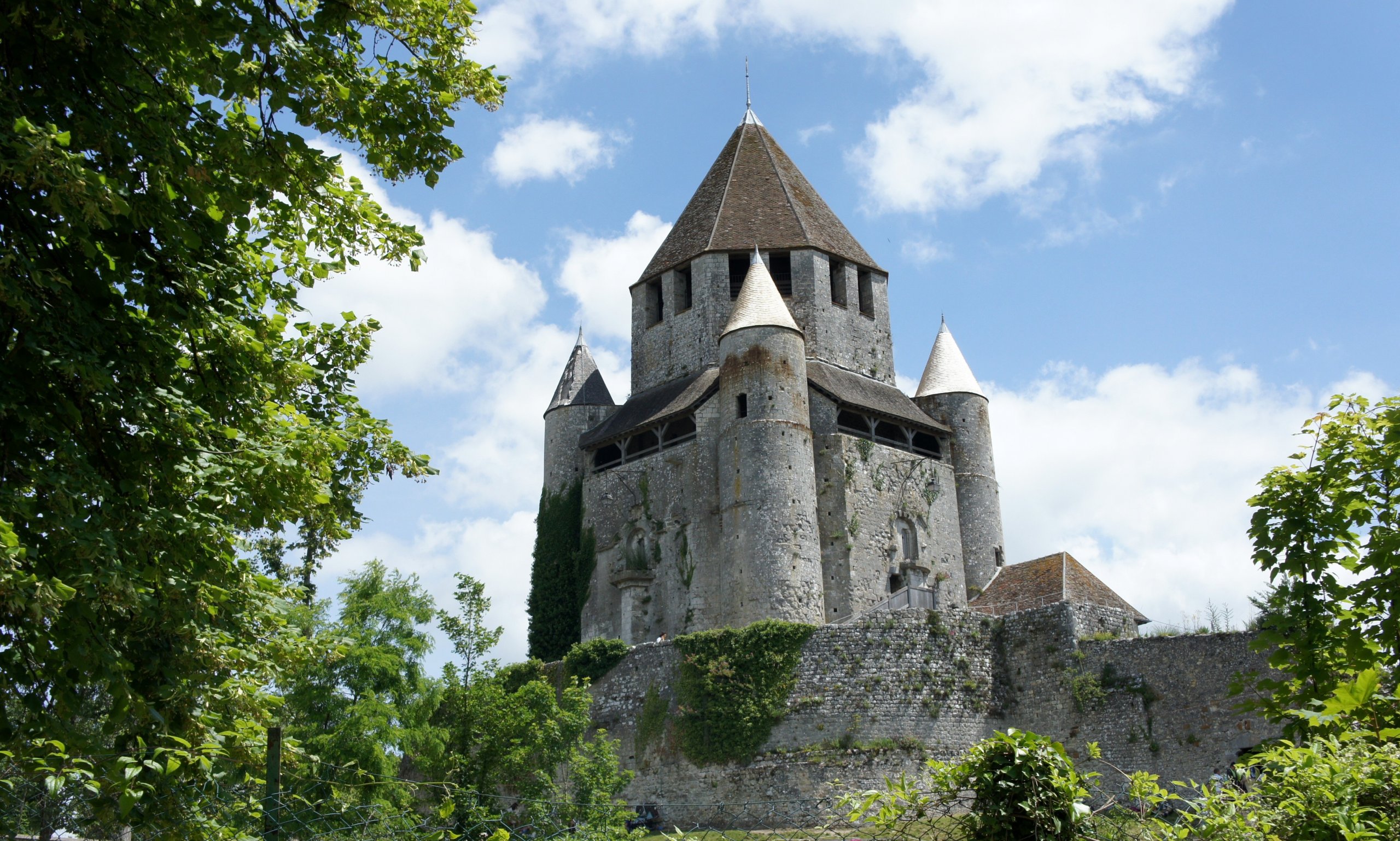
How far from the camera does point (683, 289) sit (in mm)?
39250

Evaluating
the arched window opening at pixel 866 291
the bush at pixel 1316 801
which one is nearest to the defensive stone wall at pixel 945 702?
the arched window opening at pixel 866 291

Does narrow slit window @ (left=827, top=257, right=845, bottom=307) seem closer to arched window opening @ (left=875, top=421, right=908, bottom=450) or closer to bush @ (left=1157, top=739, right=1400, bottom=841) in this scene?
arched window opening @ (left=875, top=421, right=908, bottom=450)

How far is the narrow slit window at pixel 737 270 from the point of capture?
1521 inches

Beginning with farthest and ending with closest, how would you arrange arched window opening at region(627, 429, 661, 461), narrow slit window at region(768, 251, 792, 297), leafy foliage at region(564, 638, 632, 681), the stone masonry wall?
narrow slit window at region(768, 251, 792, 297)
arched window opening at region(627, 429, 661, 461)
the stone masonry wall
leafy foliage at region(564, 638, 632, 681)

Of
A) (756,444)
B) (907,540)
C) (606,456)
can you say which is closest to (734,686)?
(756,444)

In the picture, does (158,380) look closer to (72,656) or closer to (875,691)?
(72,656)

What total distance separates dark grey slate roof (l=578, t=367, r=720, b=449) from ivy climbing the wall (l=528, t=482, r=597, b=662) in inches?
67.8

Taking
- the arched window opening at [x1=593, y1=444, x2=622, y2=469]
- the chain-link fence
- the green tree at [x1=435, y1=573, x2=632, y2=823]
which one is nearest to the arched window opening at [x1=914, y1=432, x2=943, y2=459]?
the arched window opening at [x1=593, y1=444, x2=622, y2=469]

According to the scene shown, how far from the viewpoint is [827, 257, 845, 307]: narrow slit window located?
3884 centimetres

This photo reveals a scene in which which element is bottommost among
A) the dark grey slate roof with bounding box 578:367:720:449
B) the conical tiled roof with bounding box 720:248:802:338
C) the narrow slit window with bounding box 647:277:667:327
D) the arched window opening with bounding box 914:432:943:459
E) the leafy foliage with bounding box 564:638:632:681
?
the leafy foliage with bounding box 564:638:632:681

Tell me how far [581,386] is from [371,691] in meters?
15.8

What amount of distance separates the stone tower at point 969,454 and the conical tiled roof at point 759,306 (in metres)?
5.48

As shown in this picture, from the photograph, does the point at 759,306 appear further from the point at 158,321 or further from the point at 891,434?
the point at 158,321

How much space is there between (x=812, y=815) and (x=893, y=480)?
478 inches
